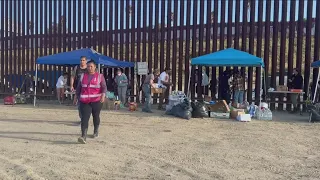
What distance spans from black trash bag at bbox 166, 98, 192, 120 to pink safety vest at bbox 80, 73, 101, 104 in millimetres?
3763

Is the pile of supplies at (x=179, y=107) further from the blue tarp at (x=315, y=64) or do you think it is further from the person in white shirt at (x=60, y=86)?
the person in white shirt at (x=60, y=86)

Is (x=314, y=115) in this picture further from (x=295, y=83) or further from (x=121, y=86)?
(x=121, y=86)

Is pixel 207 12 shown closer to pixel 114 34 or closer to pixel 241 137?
pixel 114 34

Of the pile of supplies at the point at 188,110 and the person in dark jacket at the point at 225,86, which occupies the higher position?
the person in dark jacket at the point at 225,86

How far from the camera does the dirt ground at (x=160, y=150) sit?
4520 mm

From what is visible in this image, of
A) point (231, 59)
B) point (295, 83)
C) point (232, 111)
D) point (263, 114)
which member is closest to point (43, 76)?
point (231, 59)

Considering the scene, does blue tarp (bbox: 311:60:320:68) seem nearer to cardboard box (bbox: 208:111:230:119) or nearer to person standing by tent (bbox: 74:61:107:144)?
cardboard box (bbox: 208:111:230:119)

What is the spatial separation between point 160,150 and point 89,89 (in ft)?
5.46

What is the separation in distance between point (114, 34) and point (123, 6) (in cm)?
127

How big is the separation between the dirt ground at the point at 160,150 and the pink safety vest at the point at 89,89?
0.78m

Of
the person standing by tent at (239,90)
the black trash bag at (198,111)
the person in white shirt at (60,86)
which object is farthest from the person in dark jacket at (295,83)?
the person in white shirt at (60,86)

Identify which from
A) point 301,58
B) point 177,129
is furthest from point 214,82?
point 177,129

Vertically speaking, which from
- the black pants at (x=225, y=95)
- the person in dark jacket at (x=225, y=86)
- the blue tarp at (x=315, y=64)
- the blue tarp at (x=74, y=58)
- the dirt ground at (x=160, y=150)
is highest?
the blue tarp at (x=74, y=58)

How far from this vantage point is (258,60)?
10.5 metres
